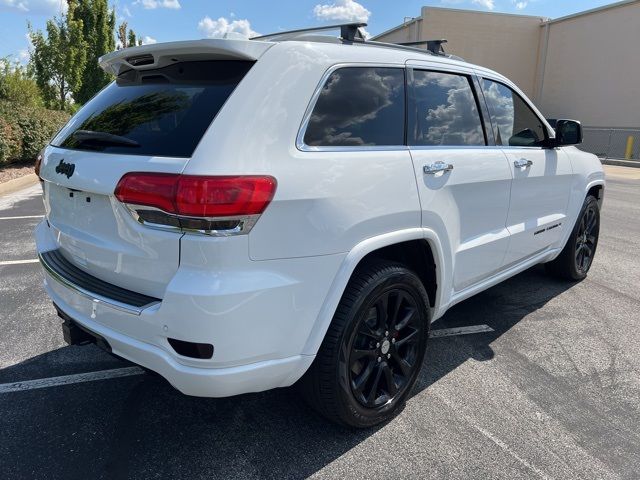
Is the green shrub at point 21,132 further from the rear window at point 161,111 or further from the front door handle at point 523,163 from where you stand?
the front door handle at point 523,163

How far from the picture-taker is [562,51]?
29.0 meters

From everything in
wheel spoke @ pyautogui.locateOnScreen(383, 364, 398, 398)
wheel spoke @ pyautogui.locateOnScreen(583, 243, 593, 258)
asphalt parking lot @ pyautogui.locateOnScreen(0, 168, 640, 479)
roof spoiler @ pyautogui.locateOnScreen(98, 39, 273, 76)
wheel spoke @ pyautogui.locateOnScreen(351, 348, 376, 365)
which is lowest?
asphalt parking lot @ pyautogui.locateOnScreen(0, 168, 640, 479)

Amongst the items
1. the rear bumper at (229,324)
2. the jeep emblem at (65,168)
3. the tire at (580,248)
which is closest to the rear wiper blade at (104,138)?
the jeep emblem at (65,168)

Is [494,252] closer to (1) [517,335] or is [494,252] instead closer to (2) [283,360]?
(1) [517,335]

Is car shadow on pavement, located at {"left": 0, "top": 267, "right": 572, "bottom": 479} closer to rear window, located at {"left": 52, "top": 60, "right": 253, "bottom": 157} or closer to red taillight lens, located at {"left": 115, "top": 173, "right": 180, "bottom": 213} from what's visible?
red taillight lens, located at {"left": 115, "top": 173, "right": 180, "bottom": 213}

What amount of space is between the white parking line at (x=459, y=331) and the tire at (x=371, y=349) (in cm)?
96

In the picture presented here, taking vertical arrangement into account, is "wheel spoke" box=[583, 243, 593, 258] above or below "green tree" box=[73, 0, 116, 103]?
below

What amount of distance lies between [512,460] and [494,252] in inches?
54.5

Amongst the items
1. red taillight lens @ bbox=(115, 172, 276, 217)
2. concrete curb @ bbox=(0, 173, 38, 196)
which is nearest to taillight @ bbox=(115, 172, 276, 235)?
red taillight lens @ bbox=(115, 172, 276, 217)

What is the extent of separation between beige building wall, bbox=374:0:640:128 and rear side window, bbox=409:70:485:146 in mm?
25681

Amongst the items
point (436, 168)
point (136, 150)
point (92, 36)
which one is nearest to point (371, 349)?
point (436, 168)

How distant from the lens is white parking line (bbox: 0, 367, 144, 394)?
10.1 feet

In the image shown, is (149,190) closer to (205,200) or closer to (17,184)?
(205,200)

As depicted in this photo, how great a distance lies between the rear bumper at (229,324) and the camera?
1.99m
